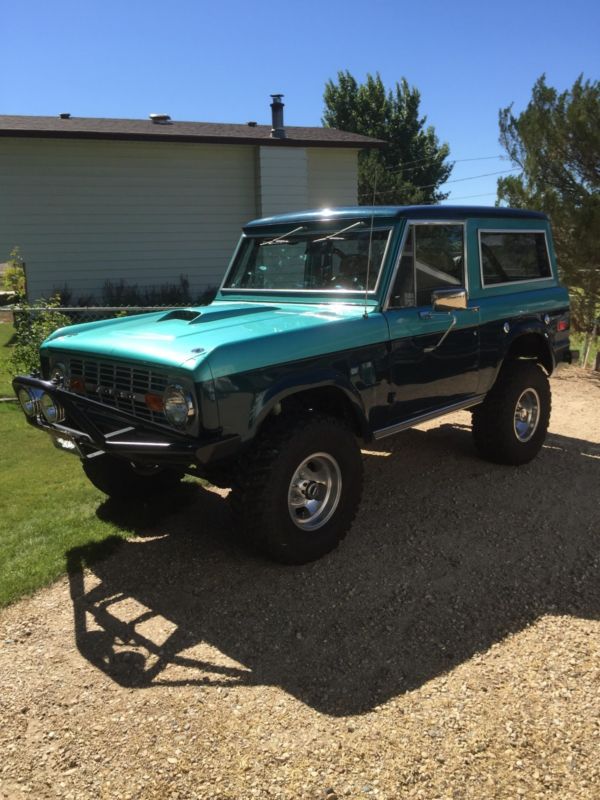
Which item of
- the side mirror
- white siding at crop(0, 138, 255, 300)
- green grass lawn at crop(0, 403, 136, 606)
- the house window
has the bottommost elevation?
green grass lawn at crop(0, 403, 136, 606)

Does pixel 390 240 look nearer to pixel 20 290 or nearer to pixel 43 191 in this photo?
pixel 20 290

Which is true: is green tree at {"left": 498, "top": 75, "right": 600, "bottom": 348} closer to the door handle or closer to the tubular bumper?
the door handle

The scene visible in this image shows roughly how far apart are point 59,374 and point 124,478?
893 mm

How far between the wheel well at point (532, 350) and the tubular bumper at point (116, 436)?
9.77 feet

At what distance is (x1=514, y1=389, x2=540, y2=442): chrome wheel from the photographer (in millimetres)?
5398

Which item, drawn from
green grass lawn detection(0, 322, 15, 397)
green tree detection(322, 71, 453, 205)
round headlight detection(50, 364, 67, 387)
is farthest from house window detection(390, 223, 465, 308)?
green tree detection(322, 71, 453, 205)

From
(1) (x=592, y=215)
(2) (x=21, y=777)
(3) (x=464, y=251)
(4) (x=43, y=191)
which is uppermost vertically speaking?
(4) (x=43, y=191)

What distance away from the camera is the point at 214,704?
2.71 meters

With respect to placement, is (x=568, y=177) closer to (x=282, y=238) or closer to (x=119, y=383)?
(x=282, y=238)

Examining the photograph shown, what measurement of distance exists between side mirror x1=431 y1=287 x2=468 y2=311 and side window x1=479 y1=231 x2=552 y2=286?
0.85 metres

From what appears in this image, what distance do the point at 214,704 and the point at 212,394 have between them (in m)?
1.34

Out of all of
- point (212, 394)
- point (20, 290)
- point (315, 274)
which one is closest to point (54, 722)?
point (212, 394)

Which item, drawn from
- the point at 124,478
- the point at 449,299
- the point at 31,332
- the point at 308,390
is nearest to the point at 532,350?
the point at 449,299

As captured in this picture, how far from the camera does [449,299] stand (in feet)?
13.4
